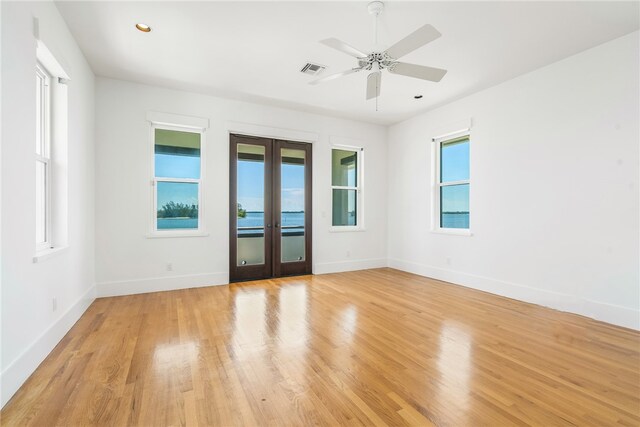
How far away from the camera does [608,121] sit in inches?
132

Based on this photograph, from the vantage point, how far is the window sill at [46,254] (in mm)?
2365

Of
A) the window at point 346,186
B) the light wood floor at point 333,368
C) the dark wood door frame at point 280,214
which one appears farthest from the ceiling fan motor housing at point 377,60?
the window at point 346,186

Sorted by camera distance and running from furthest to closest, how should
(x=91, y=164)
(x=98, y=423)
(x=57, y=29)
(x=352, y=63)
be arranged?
(x=91, y=164)
(x=352, y=63)
(x=57, y=29)
(x=98, y=423)

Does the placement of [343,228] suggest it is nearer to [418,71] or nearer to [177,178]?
[177,178]

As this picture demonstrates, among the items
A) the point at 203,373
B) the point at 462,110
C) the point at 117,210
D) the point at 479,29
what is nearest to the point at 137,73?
the point at 117,210

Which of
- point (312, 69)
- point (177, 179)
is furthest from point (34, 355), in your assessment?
point (312, 69)

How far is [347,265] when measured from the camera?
20.3ft

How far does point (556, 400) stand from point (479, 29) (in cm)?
326

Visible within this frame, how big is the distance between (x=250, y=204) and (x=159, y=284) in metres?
1.87

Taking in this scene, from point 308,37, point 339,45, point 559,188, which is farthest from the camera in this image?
point 559,188

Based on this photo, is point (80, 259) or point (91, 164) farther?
point (91, 164)

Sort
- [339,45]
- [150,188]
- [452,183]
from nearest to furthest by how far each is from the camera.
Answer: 1. [339,45]
2. [150,188]
3. [452,183]

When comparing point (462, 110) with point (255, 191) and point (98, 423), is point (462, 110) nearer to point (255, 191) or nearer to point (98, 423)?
point (255, 191)

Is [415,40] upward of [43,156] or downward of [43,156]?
upward
